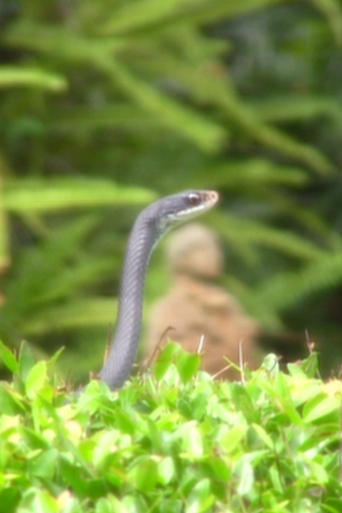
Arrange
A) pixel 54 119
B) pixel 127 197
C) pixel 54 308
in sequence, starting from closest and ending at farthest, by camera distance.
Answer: pixel 127 197 < pixel 54 308 < pixel 54 119

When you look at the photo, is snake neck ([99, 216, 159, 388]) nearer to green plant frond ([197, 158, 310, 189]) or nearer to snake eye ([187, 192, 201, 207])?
snake eye ([187, 192, 201, 207])

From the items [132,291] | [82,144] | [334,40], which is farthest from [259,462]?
[334,40]

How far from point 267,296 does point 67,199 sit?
226cm

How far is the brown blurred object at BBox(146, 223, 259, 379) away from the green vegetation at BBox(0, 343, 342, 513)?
81.4 inches

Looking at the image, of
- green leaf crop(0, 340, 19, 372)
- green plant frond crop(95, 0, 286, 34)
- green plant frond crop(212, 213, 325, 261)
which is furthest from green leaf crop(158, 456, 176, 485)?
green plant frond crop(212, 213, 325, 261)

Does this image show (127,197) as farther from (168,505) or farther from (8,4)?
(168,505)

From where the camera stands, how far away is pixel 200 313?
616 centimetres

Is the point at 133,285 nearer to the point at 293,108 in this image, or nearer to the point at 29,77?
the point at 29,77

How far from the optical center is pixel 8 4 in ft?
30.0

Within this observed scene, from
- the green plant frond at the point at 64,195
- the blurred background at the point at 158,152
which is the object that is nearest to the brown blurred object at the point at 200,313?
the blurred background at the point at 158,152

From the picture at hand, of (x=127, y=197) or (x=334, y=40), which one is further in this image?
(x=334, y=40)

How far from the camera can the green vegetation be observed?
11.2 ft

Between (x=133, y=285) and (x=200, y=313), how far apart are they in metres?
1.58

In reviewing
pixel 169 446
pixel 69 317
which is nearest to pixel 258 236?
pixel 69 317
